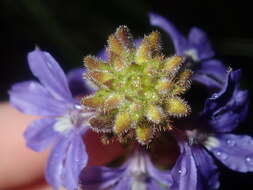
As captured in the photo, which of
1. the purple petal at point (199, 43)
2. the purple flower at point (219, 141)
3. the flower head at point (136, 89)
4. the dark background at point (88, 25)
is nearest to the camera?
the flower head at point (136, 89)

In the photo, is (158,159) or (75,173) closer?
(75,173)

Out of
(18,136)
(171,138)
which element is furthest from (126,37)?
(18,136)

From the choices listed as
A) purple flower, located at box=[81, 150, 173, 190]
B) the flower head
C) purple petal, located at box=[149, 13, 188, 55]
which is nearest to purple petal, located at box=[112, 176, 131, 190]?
purple flower, located at box=[81, 150, 173, 190]

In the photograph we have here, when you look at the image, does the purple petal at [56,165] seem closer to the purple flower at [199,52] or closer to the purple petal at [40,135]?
the purple petal at [40,135]

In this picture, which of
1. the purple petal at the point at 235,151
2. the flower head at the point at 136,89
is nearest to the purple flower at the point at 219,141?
the purple petal at the point at 235,151

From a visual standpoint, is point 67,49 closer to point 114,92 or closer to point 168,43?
point 168,43

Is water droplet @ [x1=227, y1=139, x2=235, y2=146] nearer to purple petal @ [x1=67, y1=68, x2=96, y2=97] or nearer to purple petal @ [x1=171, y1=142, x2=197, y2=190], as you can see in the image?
purple petal @ [x1=171, y1=142, x2=197, y2=190]
